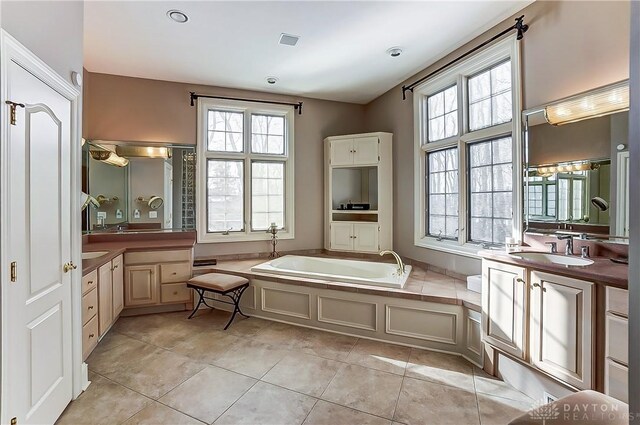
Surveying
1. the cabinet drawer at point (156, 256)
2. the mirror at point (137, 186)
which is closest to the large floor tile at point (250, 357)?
the cabinet drawer at point (156, 256)

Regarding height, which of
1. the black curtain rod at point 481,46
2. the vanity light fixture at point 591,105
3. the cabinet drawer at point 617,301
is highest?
the black curtain rod at point 481,46

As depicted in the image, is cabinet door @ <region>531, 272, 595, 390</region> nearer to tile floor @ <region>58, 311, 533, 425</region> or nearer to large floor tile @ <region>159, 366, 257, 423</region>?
tile floor @ <region>58, 311, 533, 425</region>

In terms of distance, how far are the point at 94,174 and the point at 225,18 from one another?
2.48 meters

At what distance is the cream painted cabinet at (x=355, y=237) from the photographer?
4.20 m

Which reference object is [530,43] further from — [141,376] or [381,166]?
[141,376]

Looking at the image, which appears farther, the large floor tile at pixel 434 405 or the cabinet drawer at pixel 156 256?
the cabinet drawer at pixel 156 256

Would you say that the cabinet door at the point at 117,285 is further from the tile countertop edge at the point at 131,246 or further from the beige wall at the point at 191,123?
the beige wall at the point at 191,123

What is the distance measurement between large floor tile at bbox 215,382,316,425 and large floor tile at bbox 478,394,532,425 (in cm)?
107

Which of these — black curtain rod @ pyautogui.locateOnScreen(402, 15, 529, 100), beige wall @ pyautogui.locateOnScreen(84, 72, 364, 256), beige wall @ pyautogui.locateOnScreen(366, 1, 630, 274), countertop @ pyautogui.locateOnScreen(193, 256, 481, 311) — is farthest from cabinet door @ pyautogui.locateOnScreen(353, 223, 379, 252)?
black curtain rod @ pyautogui.locateOnScreen(402, 15, 529, 100)

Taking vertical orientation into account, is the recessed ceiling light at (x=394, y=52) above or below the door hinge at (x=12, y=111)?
above

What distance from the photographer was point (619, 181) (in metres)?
1.92

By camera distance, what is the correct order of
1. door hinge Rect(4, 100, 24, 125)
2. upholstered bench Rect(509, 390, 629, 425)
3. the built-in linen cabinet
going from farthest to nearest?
the built-in linen cabinet, door hinge Rect(4, 100, 24, 125), upholstered bench Rect(509, 390, 629, 425)

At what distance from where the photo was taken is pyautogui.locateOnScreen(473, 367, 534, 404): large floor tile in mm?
2023

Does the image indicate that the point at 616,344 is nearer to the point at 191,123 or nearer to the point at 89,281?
the point at 89,281
